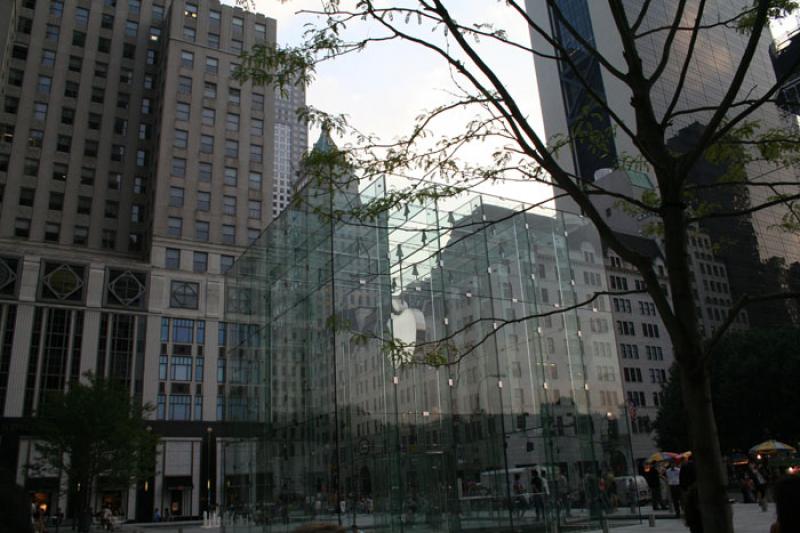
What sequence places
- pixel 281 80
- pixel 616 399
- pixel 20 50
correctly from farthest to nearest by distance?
pixel 20 50 → pixel 616 399 → pixel 281 80

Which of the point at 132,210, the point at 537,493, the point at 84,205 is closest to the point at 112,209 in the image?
the point at 132,210

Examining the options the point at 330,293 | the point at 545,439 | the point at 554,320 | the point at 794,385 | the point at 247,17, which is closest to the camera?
the point at 545,439

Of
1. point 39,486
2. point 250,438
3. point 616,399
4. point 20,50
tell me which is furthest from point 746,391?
point 20,50

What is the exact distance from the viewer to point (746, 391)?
47.5 meters

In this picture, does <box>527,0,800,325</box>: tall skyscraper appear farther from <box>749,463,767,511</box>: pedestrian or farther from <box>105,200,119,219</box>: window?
<box>749,463,767,511</box>: pedestrian

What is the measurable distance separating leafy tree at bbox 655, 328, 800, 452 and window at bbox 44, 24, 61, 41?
226 ft

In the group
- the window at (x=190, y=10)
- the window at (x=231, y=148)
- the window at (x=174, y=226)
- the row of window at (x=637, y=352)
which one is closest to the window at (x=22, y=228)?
the window at (x=174, y=226)

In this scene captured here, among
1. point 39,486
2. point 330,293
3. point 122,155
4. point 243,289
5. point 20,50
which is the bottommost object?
point 39,486

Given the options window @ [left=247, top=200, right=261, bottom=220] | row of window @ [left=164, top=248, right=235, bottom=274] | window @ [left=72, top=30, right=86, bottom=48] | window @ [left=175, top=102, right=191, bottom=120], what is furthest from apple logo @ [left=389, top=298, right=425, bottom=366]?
window @ [left=72, top=30, right=86, bottom=48]

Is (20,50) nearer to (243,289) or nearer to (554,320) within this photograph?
(243,289)

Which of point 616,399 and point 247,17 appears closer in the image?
point 616,399

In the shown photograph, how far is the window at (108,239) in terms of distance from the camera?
66.2m

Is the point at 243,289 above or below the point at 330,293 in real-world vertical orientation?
above

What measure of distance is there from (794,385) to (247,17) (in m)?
65.7
